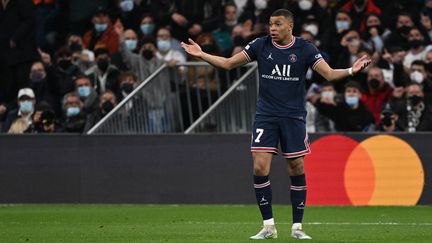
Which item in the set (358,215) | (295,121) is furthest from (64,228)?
(358,215)

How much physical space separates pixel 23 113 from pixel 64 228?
7849 millimetres

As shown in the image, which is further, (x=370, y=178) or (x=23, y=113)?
(x=23, y=113)

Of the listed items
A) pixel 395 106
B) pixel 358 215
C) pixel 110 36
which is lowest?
pixel 358 215

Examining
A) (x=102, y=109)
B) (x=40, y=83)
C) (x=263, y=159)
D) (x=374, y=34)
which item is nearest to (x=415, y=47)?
(x=374, y=34)

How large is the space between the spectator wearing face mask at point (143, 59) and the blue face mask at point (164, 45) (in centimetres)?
14

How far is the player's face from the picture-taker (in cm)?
1205

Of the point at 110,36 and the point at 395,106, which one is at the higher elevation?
the point at 110,36

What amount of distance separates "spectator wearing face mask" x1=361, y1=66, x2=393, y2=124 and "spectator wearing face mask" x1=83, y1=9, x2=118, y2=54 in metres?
5.77

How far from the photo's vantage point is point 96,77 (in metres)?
22.2

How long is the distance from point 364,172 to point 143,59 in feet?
17.7

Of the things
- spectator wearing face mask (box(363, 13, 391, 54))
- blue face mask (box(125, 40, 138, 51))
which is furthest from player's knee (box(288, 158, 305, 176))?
blue face mask (box(125, 40, 138, 51))

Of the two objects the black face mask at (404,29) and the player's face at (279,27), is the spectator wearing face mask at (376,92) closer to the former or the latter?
the black face mask at (404,29)

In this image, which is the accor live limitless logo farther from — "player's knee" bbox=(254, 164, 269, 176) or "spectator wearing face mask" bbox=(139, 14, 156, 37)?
"spectator wearing face mask" bbox=(139, 14, 156, 37)

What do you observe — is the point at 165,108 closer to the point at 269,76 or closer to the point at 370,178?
the point at 370,178
